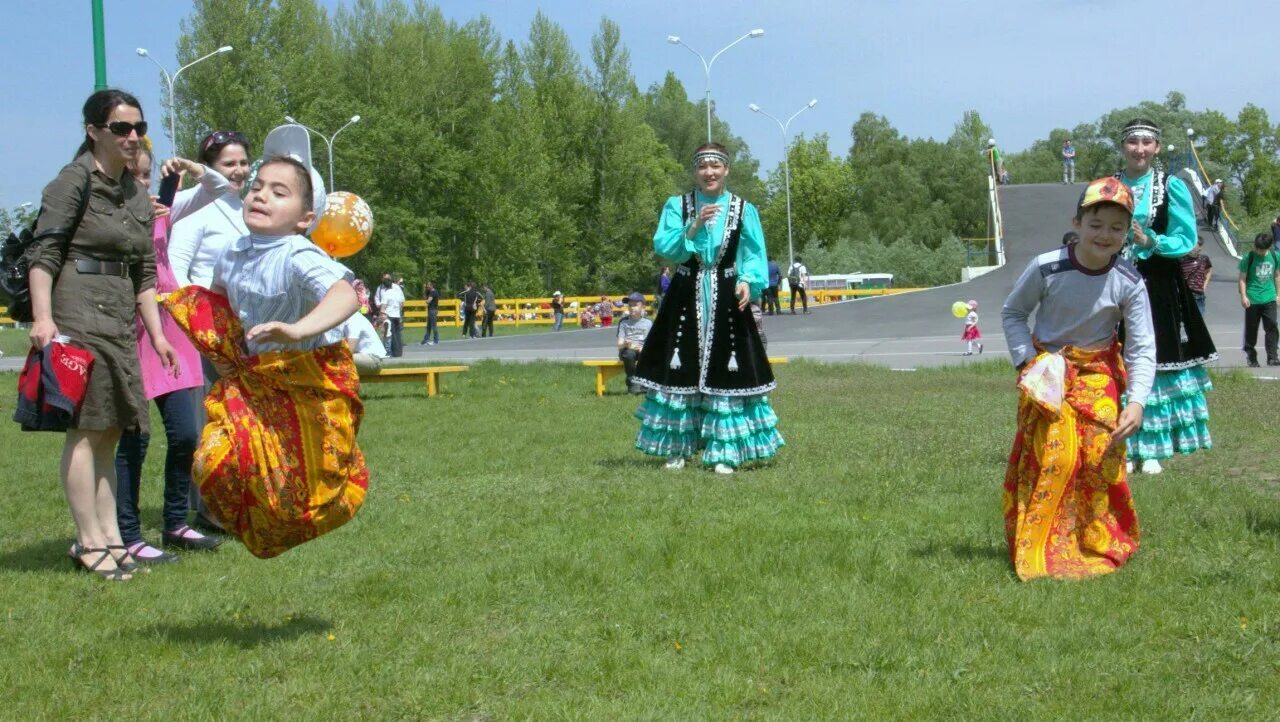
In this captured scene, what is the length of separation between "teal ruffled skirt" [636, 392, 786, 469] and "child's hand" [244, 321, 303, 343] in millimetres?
5174

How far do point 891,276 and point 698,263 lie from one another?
6102cm

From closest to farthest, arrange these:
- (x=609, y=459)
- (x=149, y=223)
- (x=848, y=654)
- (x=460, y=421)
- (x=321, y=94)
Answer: (x=848, y=654)
(x=149, y=223)
(x=609, y=459)
(x=460, y=421)
(x=321, y=94)

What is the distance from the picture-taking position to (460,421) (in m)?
13.9

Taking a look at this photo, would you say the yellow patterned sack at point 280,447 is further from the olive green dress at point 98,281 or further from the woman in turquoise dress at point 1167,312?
the woman in turquoise dress at point 1167,312

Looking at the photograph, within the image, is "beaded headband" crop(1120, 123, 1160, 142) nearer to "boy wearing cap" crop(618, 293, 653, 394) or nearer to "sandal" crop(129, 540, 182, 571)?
"sandal" crop(129, 540, 182, 571)

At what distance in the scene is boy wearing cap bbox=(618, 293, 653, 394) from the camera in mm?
17641

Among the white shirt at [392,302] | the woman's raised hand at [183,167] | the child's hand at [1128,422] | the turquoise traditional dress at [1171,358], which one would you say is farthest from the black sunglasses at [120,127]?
the white shirt at [392,302]

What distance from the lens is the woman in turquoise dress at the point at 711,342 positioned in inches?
372

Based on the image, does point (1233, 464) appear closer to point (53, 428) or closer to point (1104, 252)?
point (1104, 252)

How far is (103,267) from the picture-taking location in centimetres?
629

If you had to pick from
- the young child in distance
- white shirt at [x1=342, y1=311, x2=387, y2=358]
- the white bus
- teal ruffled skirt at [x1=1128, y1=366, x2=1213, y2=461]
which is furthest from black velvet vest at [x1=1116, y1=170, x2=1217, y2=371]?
the white bus

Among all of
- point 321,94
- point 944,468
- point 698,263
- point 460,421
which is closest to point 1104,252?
point 944,468

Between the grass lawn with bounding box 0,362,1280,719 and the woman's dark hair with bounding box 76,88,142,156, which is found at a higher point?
the woman's dark hair with bounding box 76,88,142,156

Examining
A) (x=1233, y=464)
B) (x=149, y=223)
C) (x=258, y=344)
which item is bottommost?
(x=1233, y=464)
